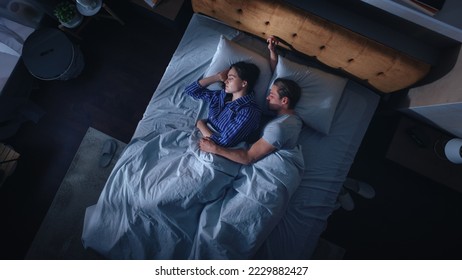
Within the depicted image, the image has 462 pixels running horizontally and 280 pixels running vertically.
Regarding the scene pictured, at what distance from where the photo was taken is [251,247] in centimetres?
156

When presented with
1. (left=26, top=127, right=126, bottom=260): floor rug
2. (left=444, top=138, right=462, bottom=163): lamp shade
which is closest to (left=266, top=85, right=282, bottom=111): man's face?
(left=444, top=138, right=462, bottom=163): lamp shade

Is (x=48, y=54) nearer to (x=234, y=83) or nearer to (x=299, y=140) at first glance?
(x=234, y=83)

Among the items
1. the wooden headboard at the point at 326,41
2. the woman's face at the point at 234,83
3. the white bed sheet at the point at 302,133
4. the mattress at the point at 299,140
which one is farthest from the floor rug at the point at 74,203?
the wooden headboard at the point at 326,41

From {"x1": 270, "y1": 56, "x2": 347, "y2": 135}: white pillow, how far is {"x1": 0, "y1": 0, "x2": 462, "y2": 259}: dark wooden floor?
0.60 m

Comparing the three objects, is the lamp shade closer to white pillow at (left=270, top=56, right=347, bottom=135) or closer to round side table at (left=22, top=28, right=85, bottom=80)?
white pillow at (left=270, top=56, right=347, bottom=135)

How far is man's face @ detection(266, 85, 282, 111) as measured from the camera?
1.79 metres

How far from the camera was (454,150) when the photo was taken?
5.66 ft

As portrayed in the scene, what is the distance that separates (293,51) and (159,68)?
46.1 inches

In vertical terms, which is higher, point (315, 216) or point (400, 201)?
point (400, 201)

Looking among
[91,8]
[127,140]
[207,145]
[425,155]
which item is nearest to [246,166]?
[207,145]

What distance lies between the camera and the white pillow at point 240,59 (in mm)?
1915

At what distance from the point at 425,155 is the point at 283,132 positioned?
42.4 inches
